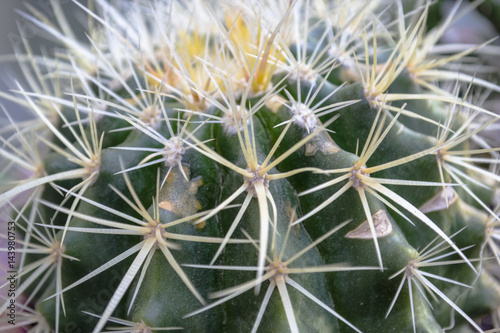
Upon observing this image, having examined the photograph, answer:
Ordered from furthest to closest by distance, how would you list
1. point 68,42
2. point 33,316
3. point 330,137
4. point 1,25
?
point 1,25 → point 68,42 → point 33,316 → point 330,137

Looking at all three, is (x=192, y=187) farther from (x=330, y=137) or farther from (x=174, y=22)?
(x=174, y=22)

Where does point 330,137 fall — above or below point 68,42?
below

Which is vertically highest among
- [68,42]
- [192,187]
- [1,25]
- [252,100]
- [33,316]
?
[1,25]

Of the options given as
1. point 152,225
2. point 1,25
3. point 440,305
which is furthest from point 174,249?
point 1,25

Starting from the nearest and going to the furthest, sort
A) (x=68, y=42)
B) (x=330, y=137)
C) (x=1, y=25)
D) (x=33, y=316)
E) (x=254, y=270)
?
(x=254, y=270) → (x=330, y=137) → (x=33, y=316) → (x=68, y=42) → (x=1, y=25)

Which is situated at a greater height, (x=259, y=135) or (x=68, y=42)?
(x=68, y=42)

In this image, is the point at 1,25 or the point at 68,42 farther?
the point at 1,25

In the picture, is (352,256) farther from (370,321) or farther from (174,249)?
(174,249)

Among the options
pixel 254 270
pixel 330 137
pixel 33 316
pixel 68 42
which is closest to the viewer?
pixel 254 270

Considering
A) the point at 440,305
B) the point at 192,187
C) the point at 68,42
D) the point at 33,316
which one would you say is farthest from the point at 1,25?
the point at 440,305
